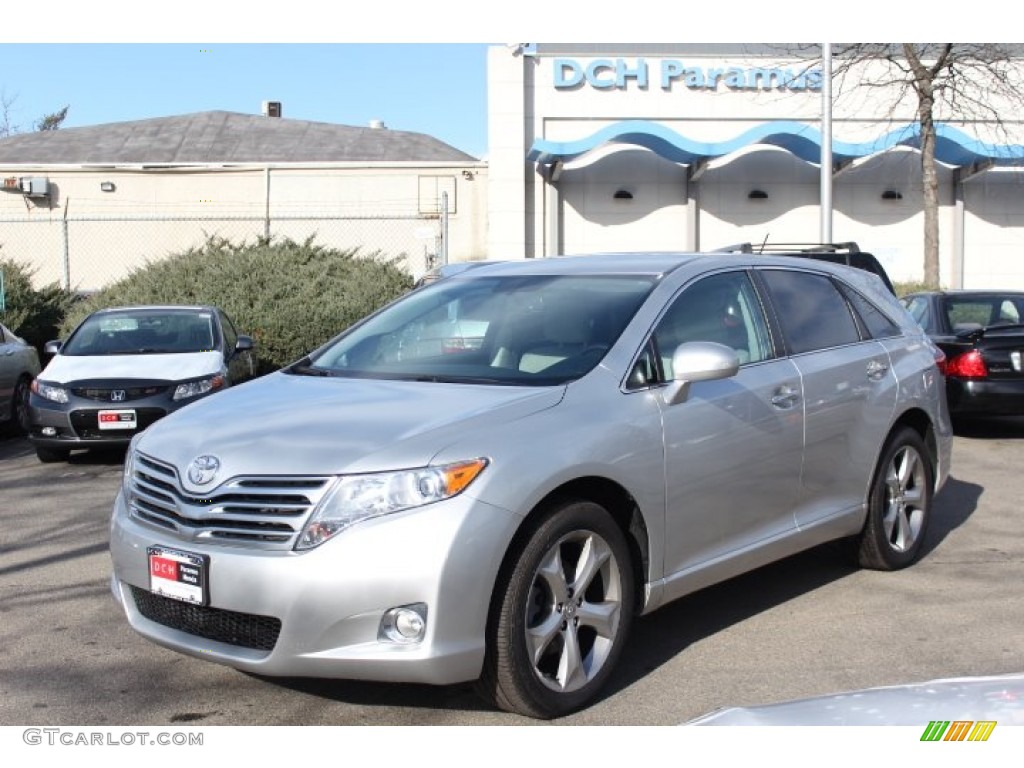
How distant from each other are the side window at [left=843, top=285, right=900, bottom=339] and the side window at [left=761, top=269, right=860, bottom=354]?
0.11 m

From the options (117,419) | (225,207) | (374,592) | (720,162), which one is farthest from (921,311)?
(225,207)

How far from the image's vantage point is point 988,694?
8.02 feet

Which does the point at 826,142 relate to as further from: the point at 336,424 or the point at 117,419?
the point at 336,424

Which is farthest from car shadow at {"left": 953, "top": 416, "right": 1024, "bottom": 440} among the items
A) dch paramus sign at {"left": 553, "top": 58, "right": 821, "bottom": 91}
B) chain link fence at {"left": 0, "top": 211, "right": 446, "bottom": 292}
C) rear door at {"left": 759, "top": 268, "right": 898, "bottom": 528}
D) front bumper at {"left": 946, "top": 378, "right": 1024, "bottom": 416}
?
chain link fence at {"left": 0, "top": 211, "right": 446, "bottom": 292}

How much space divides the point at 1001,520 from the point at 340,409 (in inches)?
204

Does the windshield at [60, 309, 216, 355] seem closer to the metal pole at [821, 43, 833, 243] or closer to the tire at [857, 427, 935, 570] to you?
the tire at [857, 427, 935, 570]

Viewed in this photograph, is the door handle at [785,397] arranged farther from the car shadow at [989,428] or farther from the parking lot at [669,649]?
the car shadow at [989,428]

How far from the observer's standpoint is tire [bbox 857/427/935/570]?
19.6 ft

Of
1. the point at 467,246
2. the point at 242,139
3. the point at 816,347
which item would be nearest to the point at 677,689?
the point at 816,347

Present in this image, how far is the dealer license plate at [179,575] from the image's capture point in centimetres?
385

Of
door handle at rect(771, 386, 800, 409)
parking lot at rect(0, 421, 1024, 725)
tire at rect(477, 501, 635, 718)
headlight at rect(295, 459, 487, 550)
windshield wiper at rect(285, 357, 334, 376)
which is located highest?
windshield wiper at rect(285, 357, 334, 376)

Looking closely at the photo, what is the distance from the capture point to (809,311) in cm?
574

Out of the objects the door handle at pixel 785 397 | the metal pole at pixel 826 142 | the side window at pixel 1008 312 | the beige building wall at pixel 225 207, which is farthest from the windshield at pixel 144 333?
the beige building wall at pixel 225 207

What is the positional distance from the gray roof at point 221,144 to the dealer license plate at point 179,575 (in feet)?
84.2
